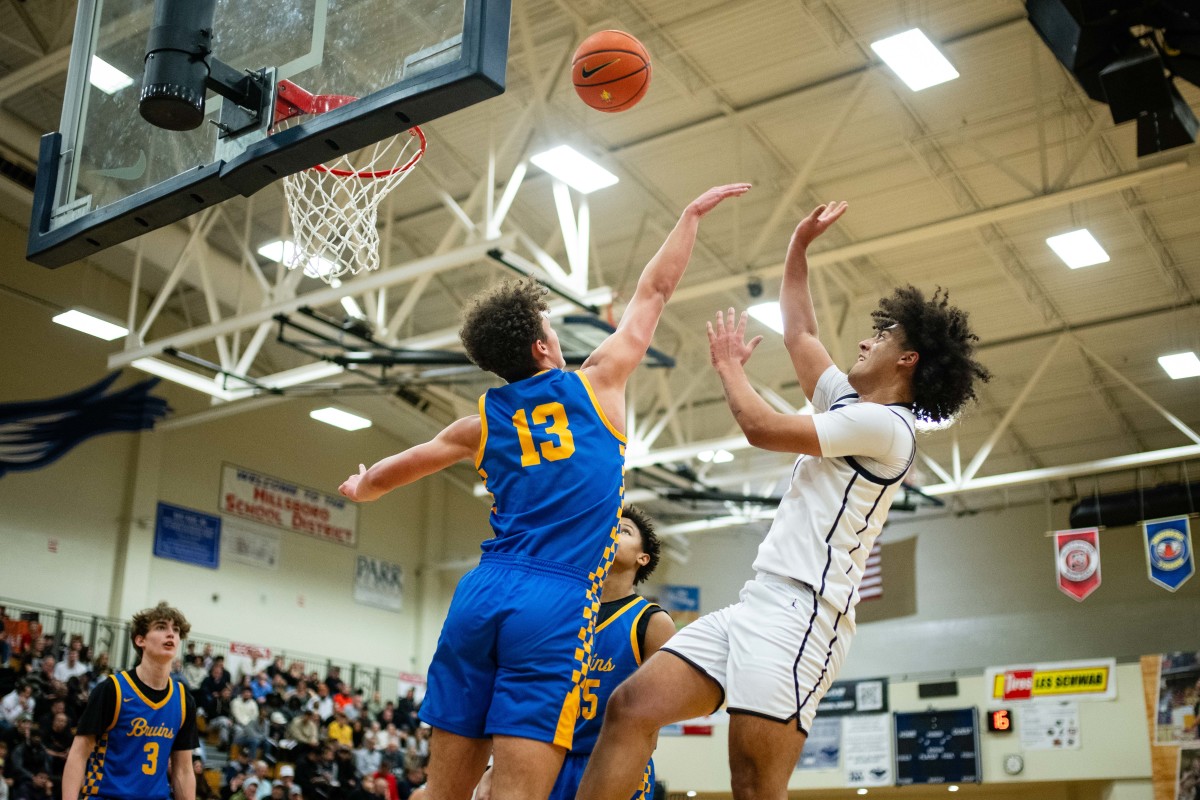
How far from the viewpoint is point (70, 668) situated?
54.7ft

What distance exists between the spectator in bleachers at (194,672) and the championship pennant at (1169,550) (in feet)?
50.4

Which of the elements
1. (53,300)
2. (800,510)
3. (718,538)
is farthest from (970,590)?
Result: (800,510)

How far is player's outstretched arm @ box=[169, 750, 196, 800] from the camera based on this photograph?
6808 millimetres

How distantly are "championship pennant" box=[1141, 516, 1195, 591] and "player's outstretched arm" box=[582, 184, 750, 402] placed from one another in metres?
18.6

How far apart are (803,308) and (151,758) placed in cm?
445

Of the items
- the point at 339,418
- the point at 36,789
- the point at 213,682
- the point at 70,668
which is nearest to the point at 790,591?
the point at 36,789

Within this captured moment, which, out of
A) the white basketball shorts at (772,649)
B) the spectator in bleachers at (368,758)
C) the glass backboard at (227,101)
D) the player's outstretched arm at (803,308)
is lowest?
the spectator in bleachers at (368,758)

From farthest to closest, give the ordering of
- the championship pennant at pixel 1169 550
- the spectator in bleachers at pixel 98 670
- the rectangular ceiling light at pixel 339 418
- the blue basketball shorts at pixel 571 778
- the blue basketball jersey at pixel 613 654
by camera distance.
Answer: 1. the rectangular ceiling light at pixel 339 418
2. the championship pennant at pixel 1169 550
3. the spectator in bleachers at pixel 98 670
4. the blue basketball jersey at pixel 613 654
5. the blue basketball shorts at pixel 571 778

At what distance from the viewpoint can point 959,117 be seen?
16188mm

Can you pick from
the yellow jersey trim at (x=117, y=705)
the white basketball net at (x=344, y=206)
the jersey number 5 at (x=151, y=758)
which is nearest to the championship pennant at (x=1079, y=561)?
the white basketball net at (x=344, y=206)

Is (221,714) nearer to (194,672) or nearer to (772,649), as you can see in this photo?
(194,672)

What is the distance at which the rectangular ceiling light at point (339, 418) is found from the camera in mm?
22078

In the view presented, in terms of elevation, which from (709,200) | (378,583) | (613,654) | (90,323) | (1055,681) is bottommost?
(613,654)

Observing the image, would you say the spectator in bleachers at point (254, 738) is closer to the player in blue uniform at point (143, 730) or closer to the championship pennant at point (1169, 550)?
the player in blue uniform at point (143, 730)
